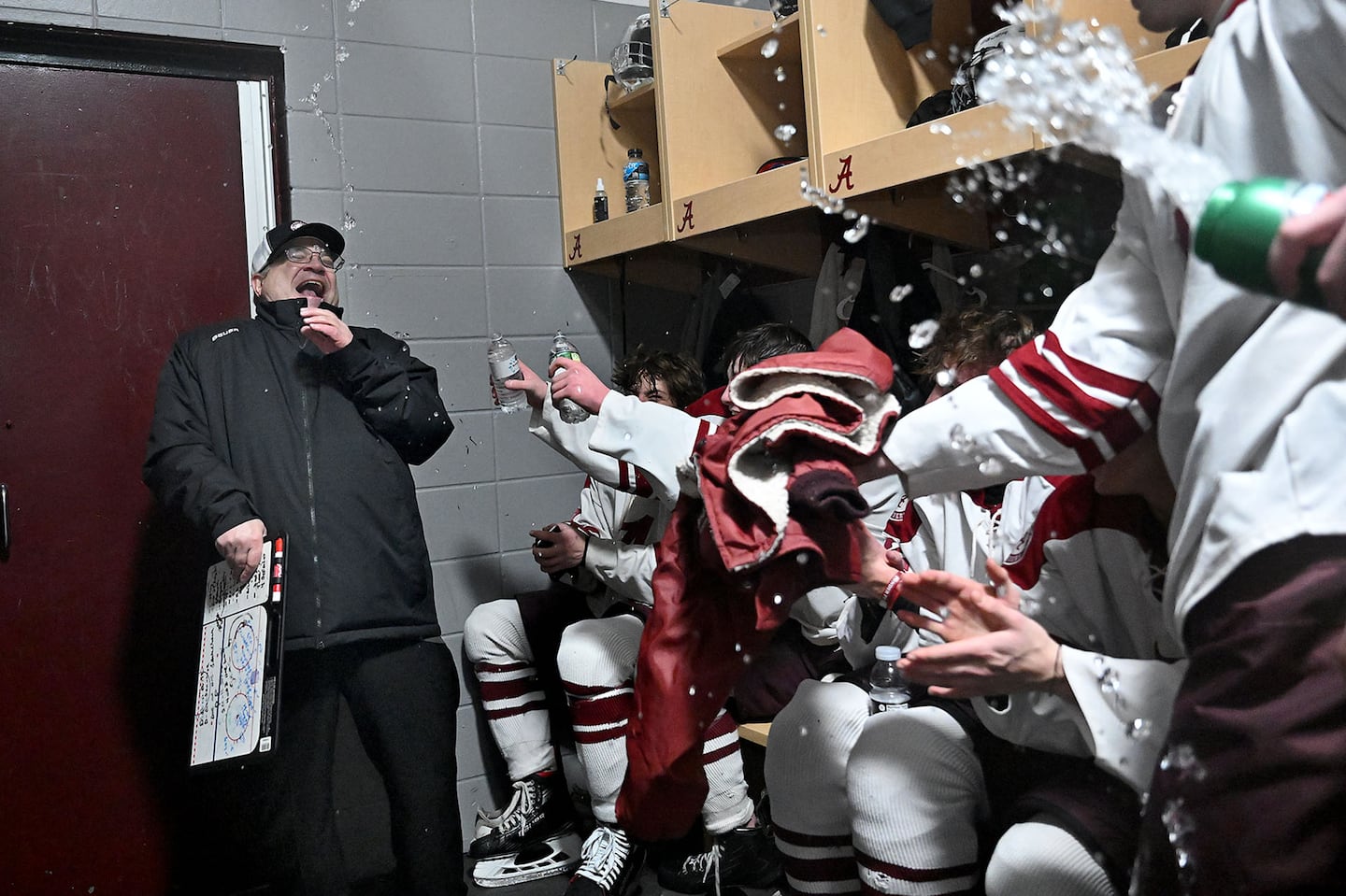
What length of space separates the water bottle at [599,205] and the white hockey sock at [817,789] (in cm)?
164

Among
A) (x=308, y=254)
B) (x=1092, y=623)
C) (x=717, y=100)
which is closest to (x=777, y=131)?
(x=717, y=100)

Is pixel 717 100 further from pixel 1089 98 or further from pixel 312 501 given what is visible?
pixel 1089 98

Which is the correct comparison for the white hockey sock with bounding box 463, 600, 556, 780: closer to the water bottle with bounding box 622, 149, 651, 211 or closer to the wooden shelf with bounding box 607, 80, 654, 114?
the water bottle with bounding box 622, 149, 651, 211

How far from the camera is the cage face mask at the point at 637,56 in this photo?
2660mm

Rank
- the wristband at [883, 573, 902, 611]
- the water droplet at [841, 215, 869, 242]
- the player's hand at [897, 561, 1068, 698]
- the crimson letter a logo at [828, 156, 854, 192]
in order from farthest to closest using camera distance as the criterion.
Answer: the water droplet at [841, 215, 869, 242], the crimson letter a logo at [828, 156, 854, 192], the wristband at [883, 573, 902, 611], the player's hand at [897, 561, 1068, 698]

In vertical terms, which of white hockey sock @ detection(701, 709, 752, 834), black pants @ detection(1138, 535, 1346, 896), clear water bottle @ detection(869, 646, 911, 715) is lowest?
white hockey sock @ detection(701, 709, 752, 834)

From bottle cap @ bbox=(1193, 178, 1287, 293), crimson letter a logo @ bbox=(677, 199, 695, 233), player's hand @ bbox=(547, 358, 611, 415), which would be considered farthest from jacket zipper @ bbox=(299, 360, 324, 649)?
bottle cap @ bbox=(1193, 178, 1287, 293)

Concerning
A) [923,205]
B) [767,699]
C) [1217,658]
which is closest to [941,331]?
[923,205]

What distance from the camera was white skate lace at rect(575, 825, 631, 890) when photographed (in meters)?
2.05

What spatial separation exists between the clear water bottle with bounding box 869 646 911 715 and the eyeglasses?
57.3 inches

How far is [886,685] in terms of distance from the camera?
144 centimetres

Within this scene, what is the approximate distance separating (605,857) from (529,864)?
277 millimetres

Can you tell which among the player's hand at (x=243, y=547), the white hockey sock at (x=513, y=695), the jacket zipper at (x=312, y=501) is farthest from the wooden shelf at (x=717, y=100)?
the player's hand at (x=243, y=547)

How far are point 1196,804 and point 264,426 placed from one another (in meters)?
1.78
